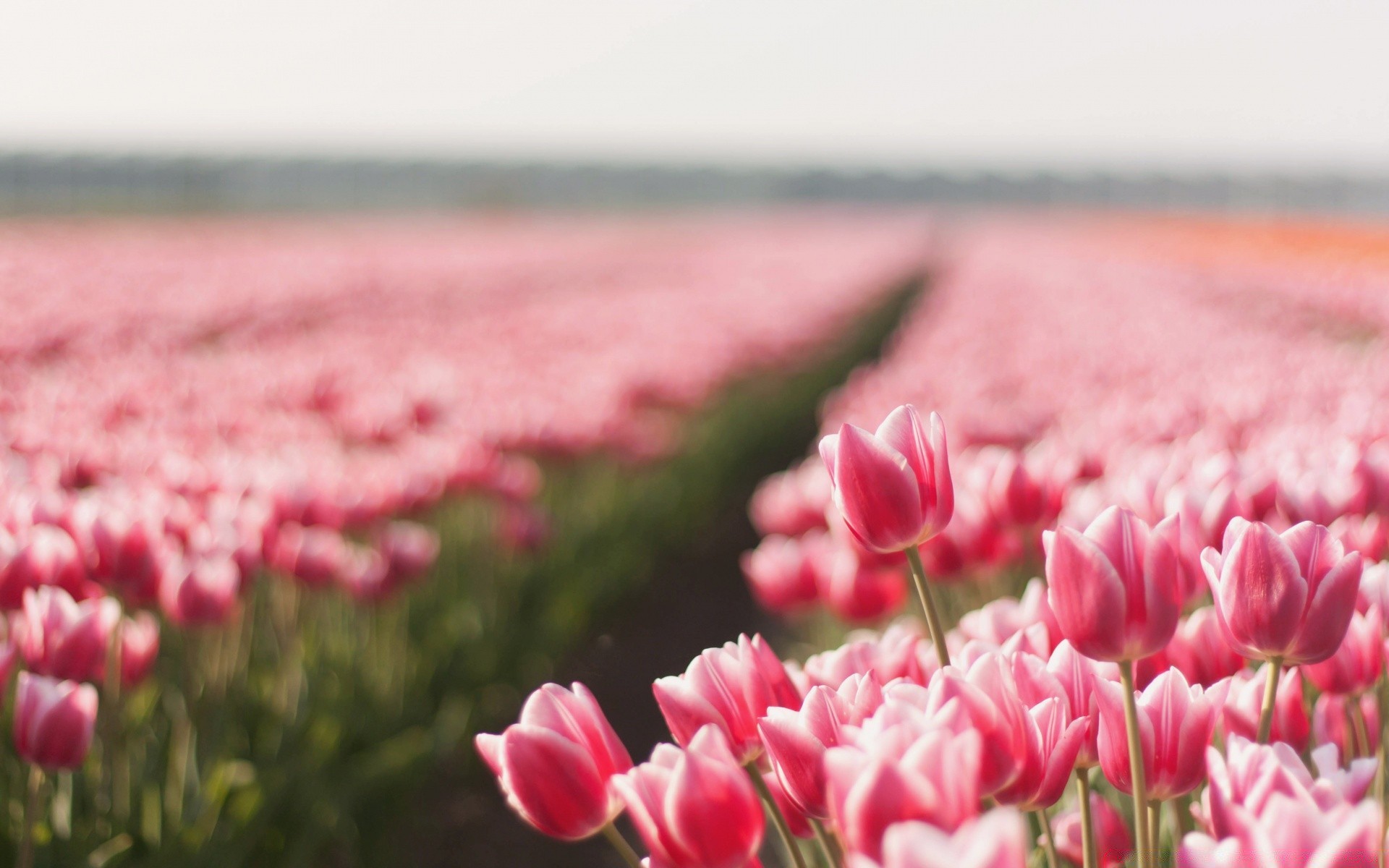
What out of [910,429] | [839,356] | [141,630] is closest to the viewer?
[910,429]

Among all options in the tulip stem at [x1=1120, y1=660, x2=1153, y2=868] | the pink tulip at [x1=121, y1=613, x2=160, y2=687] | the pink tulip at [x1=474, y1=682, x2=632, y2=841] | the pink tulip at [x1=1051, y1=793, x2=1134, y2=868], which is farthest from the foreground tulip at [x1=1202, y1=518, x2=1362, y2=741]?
the pink tulip at [x1=121, y1=613, x2=160, y2=687]

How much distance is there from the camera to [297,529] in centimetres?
242

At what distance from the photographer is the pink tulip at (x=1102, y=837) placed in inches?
44.0

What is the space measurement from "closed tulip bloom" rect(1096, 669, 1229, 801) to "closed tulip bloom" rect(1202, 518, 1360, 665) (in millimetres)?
54

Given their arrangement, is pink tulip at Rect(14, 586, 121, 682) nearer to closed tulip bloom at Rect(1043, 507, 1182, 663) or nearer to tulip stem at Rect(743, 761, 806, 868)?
tulip stem at Rect(743, 761, 806, 868)

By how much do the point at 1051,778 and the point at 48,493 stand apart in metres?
1.89

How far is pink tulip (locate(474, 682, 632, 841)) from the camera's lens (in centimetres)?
88

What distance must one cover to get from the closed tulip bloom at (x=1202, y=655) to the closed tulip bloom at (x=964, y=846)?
2.11ft

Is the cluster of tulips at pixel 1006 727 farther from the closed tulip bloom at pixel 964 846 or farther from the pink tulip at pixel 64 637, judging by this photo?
the pink tulip at pixel 64 637

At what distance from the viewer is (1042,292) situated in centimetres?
1245

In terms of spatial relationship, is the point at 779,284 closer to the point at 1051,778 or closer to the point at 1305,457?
the point at 1305,457

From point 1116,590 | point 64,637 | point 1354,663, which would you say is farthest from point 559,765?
point 64,637

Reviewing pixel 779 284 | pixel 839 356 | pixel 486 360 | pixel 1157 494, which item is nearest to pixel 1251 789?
pixel 1157 494

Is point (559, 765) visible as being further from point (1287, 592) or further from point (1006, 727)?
point (1287, 592)
